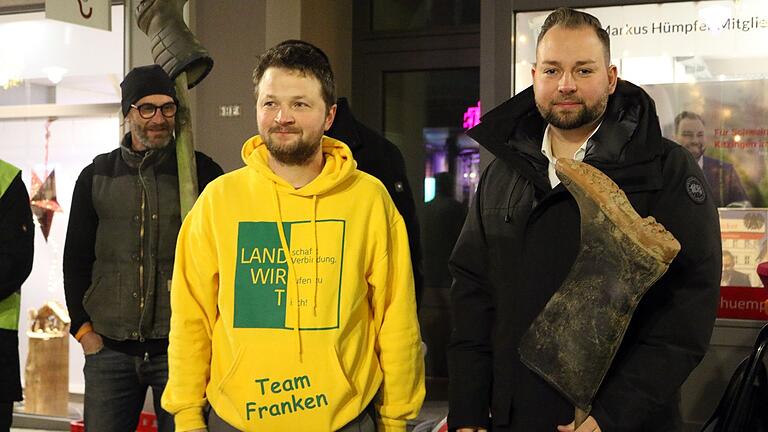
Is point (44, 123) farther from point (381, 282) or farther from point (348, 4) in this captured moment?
point (381, 282)

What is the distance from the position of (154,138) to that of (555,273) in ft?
5.73

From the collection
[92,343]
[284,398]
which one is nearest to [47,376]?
[92,343]

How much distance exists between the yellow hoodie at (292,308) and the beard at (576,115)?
0.49 metres

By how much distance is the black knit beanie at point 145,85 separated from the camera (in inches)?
137

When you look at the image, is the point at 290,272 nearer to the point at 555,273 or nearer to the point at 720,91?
the point at 555,273

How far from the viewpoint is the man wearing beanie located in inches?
137

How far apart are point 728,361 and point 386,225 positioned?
8.69 feet

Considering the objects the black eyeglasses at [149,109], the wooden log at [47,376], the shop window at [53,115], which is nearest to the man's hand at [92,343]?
the black eyeglasses at [149,109]

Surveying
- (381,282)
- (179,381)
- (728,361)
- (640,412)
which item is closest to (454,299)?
(381,282)

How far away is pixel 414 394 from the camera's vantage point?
248 cm

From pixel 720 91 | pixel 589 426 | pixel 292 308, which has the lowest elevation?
pixel 589 426

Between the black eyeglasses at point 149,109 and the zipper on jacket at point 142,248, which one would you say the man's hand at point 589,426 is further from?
the black eyeglasses at point 149,109

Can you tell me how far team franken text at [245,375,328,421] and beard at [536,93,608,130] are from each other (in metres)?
0.87

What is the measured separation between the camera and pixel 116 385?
350cm
